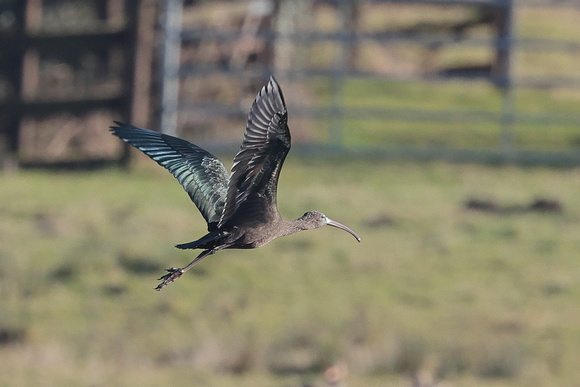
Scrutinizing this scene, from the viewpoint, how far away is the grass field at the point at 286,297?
10.4 m

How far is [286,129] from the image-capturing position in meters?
3.49

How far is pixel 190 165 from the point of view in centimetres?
427

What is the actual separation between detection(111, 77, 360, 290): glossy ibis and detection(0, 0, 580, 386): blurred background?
543 centimetres

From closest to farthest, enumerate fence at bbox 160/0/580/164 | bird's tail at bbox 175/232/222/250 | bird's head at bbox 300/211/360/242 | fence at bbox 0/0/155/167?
bird's tail at bbox 175/232/222/250 → bird's head at bbox 300/211/360/242 → fence at bbox 0/0/155/167 → fence at bbox 160/0/580/164

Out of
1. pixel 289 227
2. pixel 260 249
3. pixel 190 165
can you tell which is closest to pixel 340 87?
pixel 260 249

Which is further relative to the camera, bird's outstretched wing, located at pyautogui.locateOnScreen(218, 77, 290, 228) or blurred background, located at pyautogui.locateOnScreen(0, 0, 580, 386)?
blurred background, located at pyautogui.locateOnScreen(0, 0, 580, 386)

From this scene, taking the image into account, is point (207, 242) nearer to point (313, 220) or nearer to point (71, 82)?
point (313, 220)

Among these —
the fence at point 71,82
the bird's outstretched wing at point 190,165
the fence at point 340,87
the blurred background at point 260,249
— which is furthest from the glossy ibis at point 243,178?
the fence at point 340,87

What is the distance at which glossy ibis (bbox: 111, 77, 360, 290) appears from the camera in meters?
3.50

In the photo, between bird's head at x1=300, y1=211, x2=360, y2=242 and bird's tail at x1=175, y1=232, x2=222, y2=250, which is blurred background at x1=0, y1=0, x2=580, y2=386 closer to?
bird's head at x1=300, y1=211, x2=360, y2=242

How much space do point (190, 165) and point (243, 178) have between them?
0.71 m

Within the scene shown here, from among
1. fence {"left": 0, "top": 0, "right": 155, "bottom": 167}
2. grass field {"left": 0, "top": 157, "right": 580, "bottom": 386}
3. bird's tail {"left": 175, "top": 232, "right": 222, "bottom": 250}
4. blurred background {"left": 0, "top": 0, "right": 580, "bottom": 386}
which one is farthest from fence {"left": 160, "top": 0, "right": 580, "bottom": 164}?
bird's tail {"left": 175, "top": 232, "right": 222, "bottom": 250}

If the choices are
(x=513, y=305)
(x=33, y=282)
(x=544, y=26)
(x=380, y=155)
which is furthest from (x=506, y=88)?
(x=544, y=26)

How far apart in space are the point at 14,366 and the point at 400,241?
375cm
